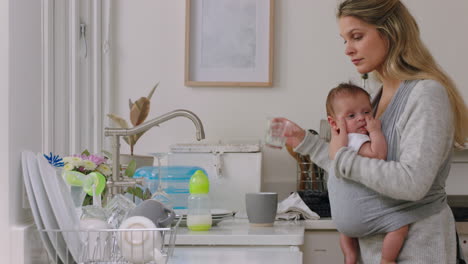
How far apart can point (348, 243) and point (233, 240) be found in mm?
359

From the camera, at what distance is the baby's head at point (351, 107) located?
178 cm

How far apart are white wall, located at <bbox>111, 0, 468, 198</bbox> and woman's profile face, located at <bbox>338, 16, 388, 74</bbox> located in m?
1.29

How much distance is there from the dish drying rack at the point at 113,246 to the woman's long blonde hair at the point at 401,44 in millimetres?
807

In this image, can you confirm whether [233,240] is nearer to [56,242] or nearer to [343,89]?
[343,89]

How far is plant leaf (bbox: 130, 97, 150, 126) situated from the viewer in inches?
110

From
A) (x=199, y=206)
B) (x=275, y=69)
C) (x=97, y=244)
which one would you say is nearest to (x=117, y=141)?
(x=199, y=206)

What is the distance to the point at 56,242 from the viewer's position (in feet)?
3.88

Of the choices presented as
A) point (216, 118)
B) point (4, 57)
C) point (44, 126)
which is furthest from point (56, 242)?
point (216, 118)

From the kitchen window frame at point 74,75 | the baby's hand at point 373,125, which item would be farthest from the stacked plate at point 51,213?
the kitchen window frame at point 74,75

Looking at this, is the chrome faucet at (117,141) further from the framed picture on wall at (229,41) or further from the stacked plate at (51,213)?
the framed picture on wall at (229,41)

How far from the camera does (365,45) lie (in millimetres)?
1733

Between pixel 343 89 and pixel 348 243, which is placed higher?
pixel 343 89

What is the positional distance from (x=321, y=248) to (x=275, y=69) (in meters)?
1.02

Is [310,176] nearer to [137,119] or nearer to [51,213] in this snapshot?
[137,119]
